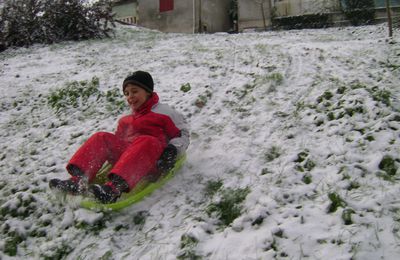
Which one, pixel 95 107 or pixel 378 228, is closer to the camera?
pixel 378 228

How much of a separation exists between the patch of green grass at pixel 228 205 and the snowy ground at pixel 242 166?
0.04 ft

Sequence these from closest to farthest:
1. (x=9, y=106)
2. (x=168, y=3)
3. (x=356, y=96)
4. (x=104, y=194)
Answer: (x=104, y=194) → (x=356, y=96) → (x=9, y=106) → (x=168, y=3)

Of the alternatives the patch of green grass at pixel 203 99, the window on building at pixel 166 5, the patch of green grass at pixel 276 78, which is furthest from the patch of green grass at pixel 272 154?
the window on building at pixel 166 5

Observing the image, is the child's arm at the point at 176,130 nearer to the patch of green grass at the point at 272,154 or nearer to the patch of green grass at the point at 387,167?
the patch of green grass at the point at 272,154

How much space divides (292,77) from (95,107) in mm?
3666

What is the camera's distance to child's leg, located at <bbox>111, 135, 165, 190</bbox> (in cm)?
299

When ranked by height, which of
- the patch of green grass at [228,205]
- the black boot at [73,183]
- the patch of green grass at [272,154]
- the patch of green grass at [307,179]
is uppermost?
the patch of green grass at [272,154]

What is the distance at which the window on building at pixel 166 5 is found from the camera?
22266 mm

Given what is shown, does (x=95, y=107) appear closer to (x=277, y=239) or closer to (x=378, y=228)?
(x=277, y=239)

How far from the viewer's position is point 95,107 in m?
5.96

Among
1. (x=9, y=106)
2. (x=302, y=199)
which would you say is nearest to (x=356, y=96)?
(x=302, y=199)

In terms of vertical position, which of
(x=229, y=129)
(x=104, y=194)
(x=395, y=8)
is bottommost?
(x=104, y=194)

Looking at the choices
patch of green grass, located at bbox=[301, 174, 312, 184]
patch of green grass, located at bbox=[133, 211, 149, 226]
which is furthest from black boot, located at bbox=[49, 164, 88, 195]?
patch of green grass, located at bbox=[301, 174, 312, 184]

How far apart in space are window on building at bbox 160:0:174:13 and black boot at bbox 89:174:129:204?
21136mm
